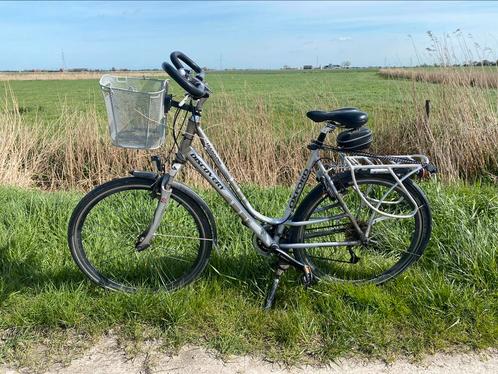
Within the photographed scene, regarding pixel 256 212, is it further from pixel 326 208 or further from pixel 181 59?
pixel 181 59

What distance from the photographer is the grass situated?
2314 millimetres

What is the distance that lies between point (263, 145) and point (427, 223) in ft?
12.1

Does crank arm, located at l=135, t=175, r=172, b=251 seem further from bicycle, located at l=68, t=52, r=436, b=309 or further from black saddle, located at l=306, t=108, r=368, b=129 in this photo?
black saddle, located at l=306, t=108, r=368, b=129

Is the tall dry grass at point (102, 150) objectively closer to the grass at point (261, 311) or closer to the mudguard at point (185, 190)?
the grass at point (261, 311)

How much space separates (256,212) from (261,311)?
639 millimetres

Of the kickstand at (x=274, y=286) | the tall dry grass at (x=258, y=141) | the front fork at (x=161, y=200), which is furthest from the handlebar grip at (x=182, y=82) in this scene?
the tall dry grass at (x=258, y=141)

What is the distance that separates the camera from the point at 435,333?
237cm

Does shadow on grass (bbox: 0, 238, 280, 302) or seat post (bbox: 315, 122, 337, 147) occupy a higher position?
seat post (bbox: 315, 122, 337, 147)

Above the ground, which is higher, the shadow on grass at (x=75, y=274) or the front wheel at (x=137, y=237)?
the front wheel at (x=137, y=237)

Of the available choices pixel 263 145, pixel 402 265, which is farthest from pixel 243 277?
pixel 263 145

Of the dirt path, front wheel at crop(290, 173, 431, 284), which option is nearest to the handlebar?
front wheel at crop(290, 173, 431, 284)

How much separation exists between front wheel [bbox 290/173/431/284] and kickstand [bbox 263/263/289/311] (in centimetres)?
18

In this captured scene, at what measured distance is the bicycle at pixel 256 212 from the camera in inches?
97.0

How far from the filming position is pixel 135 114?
226cm
